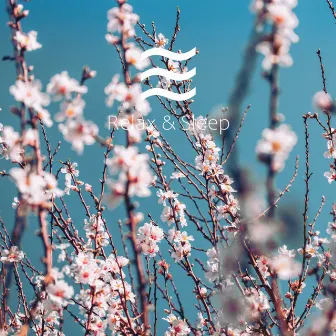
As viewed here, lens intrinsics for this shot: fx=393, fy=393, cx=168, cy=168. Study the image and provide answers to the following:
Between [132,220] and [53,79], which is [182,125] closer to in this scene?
[53,79]

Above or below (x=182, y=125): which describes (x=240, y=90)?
below

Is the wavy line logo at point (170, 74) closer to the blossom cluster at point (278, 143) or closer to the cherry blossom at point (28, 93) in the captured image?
the cherry blossom at point (28, 93)

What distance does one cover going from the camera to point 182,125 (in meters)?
3.64

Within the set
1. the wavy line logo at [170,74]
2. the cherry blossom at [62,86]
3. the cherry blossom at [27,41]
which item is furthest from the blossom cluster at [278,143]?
the wavy line logo at [170,74]

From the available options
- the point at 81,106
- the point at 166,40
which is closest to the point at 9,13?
the point at 81,106

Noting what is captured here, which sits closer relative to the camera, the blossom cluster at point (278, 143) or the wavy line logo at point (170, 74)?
the blossom cluster at point (278, 143)

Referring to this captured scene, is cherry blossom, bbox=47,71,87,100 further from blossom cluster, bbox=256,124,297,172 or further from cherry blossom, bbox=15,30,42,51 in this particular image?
blossom cluster, bbox=256,124,297,172

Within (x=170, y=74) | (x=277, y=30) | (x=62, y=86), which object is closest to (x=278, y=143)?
(x=277, y=30)

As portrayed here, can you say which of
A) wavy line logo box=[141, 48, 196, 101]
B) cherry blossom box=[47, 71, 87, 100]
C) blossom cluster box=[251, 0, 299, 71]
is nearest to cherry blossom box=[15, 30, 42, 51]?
cherry blossom box=[47, 71, 87, 100]

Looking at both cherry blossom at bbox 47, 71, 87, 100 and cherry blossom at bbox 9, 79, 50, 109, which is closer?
cherry blossom at bbox 9, 79, 50, 109

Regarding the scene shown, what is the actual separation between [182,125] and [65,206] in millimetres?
1278

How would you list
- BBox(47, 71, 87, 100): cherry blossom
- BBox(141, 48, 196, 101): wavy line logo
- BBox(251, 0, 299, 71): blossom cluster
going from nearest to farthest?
BBox(251, 0, 299, 71): blossom cluster
BBox(47, 71, 87, 100): cherry blossom
BBox(141, 48, 196, 101): wavy line logo

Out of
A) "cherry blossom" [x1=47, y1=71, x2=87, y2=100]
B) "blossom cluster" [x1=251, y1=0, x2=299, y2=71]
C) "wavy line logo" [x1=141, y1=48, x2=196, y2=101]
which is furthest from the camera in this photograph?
"wavy line logo" [x1=141, y1=48, x2=196, y2=101]

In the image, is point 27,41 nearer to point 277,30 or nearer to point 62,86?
point 62,86
